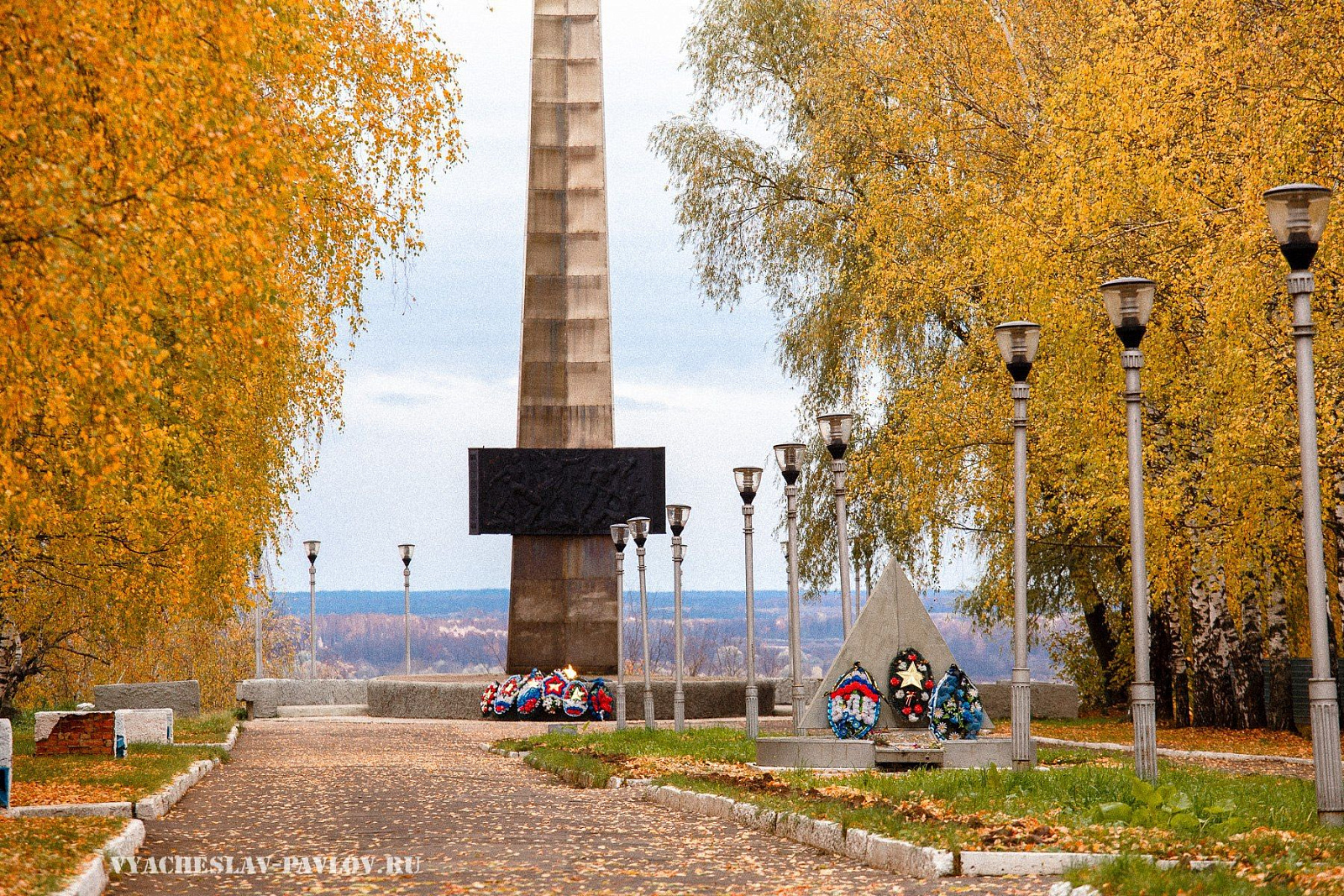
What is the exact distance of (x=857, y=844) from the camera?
9828mm

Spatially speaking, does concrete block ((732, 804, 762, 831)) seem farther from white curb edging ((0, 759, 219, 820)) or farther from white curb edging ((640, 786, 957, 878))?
white curb edging ((0, 759, 219, 820))

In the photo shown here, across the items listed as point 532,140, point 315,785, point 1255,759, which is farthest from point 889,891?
point 532,140

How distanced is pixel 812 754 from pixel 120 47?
32.7ft

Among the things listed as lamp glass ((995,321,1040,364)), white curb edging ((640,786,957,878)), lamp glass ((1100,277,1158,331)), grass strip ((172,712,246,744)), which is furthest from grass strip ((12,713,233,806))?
lamp glass ((1100,277,1158,331))

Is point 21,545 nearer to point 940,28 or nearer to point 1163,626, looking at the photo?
point 940,28

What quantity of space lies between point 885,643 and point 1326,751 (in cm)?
675

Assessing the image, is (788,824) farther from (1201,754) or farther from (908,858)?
(1201,754)

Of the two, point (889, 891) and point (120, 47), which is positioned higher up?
point (120, 47)

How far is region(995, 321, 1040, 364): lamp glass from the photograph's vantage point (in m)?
14.0

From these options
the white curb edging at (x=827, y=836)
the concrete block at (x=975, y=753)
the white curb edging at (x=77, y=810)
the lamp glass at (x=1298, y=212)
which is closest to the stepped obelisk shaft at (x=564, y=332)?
the concrete block at (x=975, y=753)

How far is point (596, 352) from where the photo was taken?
104 ft

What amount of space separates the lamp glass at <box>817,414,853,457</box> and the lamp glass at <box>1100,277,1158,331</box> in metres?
5.64

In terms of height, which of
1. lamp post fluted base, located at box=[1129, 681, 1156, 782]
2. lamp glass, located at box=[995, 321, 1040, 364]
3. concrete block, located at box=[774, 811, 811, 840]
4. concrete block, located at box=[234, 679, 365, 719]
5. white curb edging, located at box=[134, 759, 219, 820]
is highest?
lamp glass, located at box=[995, 321, 1040, 364]

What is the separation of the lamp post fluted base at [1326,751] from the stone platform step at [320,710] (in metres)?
27.8
